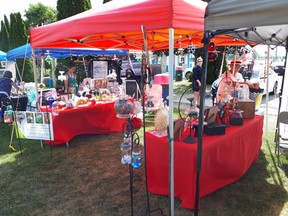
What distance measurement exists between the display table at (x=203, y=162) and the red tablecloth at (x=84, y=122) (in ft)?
6.65

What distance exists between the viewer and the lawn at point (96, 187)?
248 cm

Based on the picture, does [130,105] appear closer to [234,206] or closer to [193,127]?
[193,127]

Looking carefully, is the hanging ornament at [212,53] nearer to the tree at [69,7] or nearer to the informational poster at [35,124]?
the informational poster at [35,124]

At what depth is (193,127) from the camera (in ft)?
8.71

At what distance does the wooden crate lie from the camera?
10.6 ft

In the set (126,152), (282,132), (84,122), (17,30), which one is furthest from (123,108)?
(17,30)

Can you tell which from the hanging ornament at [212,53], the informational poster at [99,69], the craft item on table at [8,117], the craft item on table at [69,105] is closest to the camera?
the hanging ornament at [212,53]

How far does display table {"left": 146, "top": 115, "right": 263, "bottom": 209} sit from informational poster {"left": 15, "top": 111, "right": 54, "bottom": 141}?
1784mm

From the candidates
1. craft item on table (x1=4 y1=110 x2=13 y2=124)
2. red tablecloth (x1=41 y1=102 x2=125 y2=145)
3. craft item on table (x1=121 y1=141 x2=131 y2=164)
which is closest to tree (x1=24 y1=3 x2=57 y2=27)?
red tablecloth (x1=41 y1=102 x2=125 y2=145)

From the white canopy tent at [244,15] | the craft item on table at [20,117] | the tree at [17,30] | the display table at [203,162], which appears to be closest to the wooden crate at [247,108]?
the display table at [203,162]

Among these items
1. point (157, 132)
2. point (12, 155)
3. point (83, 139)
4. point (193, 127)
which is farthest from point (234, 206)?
point (12, 155)

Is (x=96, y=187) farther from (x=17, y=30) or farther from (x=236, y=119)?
(x=17, y=30)

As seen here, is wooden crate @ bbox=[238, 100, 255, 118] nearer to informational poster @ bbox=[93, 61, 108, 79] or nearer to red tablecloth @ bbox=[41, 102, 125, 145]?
red tablecloth @ bbox=[41, 102, 125, 145]

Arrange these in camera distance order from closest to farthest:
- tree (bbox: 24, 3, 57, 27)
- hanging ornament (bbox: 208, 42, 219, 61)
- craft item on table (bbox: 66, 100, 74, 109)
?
hanging ornament (bbox: 208, 42, 219, 61) → craft item on table (bbox: 66, 100, 74, 109) → tree (bbox: 24, 3, 57, 27)
